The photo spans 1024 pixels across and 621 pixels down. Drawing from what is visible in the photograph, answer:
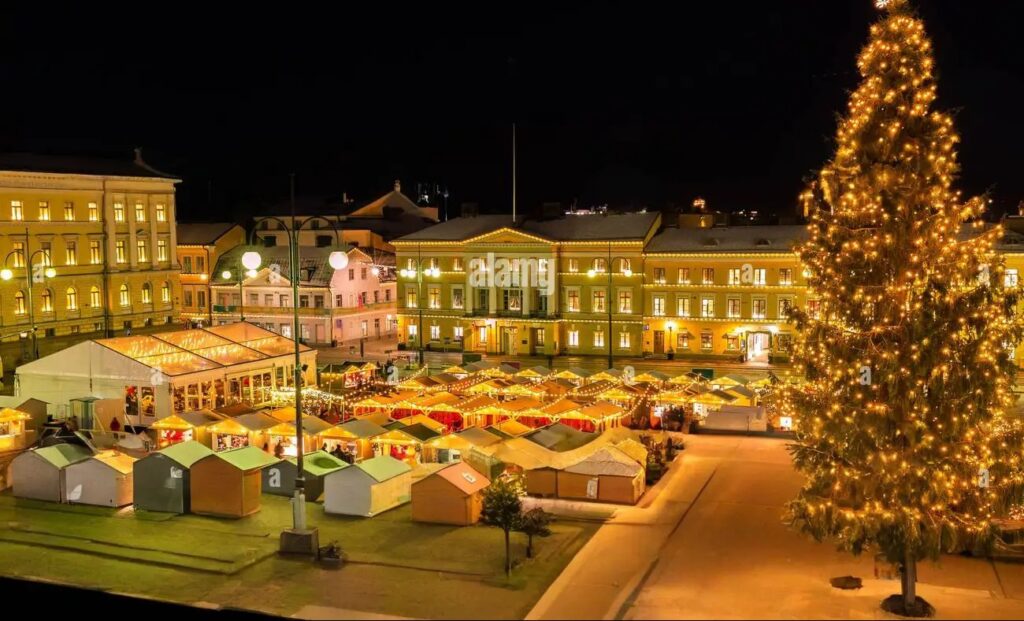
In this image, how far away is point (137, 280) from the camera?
65938 mm

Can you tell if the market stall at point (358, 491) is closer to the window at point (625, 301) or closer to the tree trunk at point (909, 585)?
the tree trunk at point (909, 585)

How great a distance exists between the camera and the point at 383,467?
25.8 metres

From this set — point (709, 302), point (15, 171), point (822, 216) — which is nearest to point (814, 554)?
point (822, 216)

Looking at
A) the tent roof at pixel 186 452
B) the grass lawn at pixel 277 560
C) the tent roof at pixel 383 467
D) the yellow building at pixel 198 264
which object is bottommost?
the grass lawn at pixel 277 560

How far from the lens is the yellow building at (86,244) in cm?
5694

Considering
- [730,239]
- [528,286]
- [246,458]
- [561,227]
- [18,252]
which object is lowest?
[246,458]

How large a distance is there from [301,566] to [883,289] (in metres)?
13.2

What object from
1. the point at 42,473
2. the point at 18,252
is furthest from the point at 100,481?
the point at 18,252

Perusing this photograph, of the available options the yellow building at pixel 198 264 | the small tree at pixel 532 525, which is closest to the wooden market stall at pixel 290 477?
the small tree at pixel 532 525

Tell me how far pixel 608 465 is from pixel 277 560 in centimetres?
958

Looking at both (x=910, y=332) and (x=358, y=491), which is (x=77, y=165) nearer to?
(x=358, y=491)

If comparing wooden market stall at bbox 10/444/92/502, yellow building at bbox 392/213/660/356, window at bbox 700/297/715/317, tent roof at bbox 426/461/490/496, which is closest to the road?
tent roof at bbox 426/461/490/496

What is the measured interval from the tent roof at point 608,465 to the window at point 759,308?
31563mm

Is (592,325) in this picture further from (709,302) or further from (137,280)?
(137,280)
